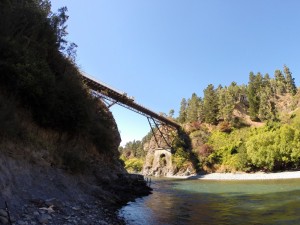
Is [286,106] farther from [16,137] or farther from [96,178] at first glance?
[16,137]

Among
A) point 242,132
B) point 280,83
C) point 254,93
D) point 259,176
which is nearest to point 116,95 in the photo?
point 259,176

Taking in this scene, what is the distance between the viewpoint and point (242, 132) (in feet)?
242

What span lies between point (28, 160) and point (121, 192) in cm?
1006

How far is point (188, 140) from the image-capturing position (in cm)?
8088

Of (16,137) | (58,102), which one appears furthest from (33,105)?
(16,137)

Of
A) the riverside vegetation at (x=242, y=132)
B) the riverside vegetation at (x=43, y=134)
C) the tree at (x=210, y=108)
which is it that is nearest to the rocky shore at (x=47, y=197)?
the riverside vegetation at (x=43, y=134)

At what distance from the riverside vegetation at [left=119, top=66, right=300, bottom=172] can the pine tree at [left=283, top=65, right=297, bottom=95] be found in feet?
1.80

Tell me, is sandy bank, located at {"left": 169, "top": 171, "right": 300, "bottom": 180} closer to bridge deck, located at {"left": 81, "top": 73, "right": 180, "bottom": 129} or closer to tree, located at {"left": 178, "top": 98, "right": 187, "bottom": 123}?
bridge deck, located at {"left": 81, "top": 73, "right": 180, "bottom": 129}

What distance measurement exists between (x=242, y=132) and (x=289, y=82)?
5239cm

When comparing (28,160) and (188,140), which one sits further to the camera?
(188,140)

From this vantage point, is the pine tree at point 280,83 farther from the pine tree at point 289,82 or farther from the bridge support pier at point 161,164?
the bridge support pier at point 161,164

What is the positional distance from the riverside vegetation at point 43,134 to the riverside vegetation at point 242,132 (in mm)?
43905

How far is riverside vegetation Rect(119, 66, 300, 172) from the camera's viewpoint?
187ft

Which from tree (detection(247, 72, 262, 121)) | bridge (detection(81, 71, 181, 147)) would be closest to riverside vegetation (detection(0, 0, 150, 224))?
bridge (detection(81, 71, 181, 147))
